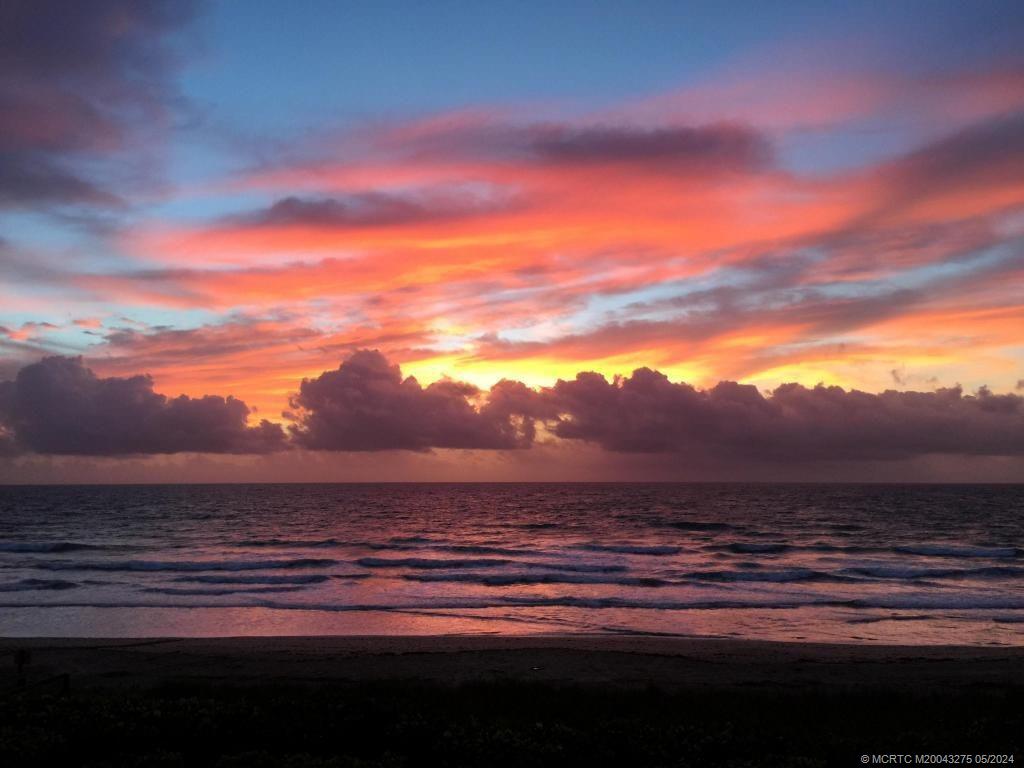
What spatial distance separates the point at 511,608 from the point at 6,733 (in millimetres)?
21593

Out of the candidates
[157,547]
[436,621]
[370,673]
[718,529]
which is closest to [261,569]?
[157,547]

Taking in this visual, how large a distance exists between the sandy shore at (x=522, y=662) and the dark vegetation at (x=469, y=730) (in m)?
3.13

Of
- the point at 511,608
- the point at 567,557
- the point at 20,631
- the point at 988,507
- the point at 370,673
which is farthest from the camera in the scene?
the point at 988,507

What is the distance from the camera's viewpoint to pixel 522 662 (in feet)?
63.8

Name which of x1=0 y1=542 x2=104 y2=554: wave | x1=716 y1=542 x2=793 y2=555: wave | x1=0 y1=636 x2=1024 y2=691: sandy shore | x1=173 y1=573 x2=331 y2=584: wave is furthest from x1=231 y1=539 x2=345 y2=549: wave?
x1=0 y1=636 x2=1024 y2=691: sandy shore

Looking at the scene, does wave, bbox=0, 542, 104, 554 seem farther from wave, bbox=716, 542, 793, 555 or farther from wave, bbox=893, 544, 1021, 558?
wave, bbox=893, 544, 1021, 558

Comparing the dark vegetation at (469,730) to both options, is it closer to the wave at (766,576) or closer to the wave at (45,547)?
the wave at (766,576)

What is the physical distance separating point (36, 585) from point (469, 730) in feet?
108

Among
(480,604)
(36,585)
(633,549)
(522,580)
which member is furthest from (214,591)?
(633,549)

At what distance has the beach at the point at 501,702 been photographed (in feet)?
34.5

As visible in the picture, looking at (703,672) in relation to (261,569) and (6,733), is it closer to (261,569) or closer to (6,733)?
(6,733)

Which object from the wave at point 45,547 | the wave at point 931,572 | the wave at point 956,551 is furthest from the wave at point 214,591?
the wave at point 956,551

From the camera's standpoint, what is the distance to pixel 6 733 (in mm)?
10375

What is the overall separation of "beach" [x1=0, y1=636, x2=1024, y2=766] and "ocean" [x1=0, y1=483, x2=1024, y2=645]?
4.13m
